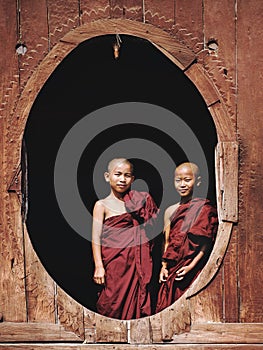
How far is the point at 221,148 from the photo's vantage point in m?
3.38

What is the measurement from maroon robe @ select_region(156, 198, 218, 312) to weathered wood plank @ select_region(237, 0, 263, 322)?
0.33 meters

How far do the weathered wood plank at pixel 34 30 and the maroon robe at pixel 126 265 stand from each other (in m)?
0.91

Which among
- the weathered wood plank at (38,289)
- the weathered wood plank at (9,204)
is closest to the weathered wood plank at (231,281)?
the weathered wood plank at (38,289)

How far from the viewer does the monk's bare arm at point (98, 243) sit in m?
3.79

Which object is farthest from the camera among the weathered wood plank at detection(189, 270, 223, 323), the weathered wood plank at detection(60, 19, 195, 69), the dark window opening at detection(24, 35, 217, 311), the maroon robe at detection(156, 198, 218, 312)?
the dark window opening at detection(24, 35, 217, 311)

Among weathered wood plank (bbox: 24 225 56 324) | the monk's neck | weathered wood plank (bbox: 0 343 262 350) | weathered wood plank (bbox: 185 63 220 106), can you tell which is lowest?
weathered wood plank (bbox: 0 343 262 350)

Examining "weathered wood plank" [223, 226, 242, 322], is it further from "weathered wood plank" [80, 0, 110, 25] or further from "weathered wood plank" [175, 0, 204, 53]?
"weathered wood plank" [80, 0, 110, 25]

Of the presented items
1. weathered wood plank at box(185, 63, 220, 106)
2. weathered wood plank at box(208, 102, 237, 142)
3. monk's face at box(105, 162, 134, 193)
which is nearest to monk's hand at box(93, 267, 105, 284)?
monk's face at box(105, 162, 134, 193)

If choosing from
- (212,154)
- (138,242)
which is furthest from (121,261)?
(212,154)

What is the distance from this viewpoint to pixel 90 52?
395 cm

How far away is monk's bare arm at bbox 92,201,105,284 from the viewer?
379 centimetres

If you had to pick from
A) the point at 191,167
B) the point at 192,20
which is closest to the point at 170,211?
the point at 191,167

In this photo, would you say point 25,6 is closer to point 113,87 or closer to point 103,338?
point 113,87

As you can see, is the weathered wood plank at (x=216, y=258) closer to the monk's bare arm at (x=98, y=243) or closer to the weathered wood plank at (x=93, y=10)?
the monk's bare arm at (x=98, y=243)
